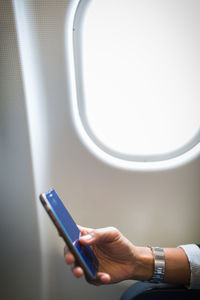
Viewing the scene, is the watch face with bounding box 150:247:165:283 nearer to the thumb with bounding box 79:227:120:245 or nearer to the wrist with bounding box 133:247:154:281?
the wrist with bounding box 133:247:154:281

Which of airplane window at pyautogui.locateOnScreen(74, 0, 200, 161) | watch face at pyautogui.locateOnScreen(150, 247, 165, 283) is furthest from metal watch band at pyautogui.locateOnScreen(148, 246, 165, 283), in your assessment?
airplane window at pyautogui.locateOnScreen(74, 0, 200, 161)

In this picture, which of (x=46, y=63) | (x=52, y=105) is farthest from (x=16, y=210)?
(x=46, y=63)

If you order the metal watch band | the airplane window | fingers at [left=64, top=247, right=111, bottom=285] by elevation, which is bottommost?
the metal watch band

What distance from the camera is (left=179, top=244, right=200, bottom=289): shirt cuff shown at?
2.06 ft

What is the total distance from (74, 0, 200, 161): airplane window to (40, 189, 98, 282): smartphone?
0.31 meters

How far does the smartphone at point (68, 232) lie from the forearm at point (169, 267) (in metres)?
0.19

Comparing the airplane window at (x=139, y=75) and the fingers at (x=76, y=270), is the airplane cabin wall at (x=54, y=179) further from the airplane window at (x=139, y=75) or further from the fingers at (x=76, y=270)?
the fingers at (x=76, y=270)

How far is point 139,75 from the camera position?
27.1 inches

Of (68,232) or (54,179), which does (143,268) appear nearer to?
(68,232)

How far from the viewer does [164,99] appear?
0.71m

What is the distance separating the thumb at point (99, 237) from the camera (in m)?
0.55

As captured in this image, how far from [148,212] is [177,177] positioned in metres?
0.18

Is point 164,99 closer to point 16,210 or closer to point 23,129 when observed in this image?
point 23,129

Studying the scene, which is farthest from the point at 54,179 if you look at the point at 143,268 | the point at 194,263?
the point at 194,263
